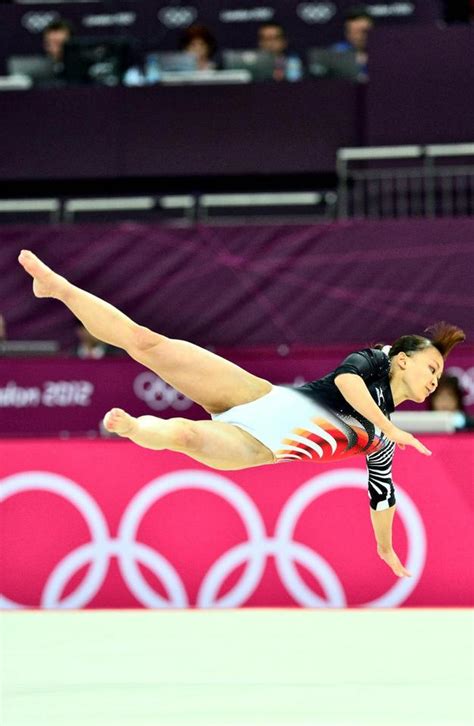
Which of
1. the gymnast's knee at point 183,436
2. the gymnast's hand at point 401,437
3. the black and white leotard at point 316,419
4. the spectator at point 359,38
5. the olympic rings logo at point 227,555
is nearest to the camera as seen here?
the gymnast's hand at point 401,437

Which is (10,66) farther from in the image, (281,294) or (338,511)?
(338,511)

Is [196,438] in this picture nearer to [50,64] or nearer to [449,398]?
[449,398]

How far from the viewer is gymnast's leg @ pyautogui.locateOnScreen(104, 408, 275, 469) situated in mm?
4250

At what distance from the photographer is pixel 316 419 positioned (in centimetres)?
477

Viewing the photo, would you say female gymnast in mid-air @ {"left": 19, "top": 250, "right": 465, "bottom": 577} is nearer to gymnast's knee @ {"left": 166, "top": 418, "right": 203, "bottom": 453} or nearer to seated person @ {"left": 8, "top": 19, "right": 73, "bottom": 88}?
gymnast's knee @ {"left": 166, "top": 418, "right": 203, "bottom": 453}

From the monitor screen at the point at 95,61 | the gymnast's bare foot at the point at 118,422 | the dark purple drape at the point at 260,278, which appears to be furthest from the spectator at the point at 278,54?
the gymnast's bare foot at the point at 118,422

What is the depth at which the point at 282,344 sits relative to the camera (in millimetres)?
10398

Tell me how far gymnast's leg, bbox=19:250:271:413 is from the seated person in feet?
24.5

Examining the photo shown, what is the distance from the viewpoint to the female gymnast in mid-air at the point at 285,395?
4609 mm

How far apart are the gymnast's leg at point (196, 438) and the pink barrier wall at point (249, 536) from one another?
2639 mm
